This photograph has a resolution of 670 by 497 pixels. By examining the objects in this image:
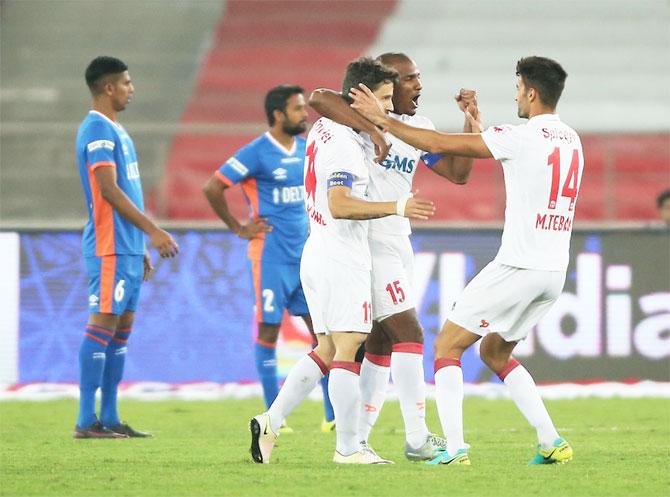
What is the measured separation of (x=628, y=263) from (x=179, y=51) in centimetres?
966

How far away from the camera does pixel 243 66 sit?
19.0 m

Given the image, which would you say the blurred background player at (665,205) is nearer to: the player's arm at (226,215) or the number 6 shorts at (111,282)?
the player's arm at (226,215)

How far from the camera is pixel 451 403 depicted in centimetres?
615

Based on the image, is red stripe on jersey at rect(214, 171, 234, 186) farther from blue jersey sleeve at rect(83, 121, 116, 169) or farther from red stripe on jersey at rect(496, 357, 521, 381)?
red stripe on jersey at rect(496, 357, 521, 381)

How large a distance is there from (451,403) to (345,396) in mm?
489

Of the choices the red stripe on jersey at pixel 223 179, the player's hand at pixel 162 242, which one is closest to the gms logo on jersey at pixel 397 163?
the player's hand at pixel 162 242

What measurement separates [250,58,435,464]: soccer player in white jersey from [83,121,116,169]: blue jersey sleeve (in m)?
2.09

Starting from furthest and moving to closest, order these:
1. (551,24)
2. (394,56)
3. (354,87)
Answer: (551,24)
(394,56)
(354,87)

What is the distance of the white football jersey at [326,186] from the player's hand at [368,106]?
7.0 inches

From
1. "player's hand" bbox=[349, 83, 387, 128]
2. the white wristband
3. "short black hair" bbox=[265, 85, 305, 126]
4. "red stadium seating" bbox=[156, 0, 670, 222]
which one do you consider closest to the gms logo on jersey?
"player's hand" bbox=[349, 83, 387, 128]

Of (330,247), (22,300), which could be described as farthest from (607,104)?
(330,247)

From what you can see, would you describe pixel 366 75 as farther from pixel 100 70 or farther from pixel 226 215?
pixel 226 215

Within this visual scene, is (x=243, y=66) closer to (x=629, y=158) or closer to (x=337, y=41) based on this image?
(x=337, y=41)

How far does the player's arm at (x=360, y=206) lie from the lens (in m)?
5.68
